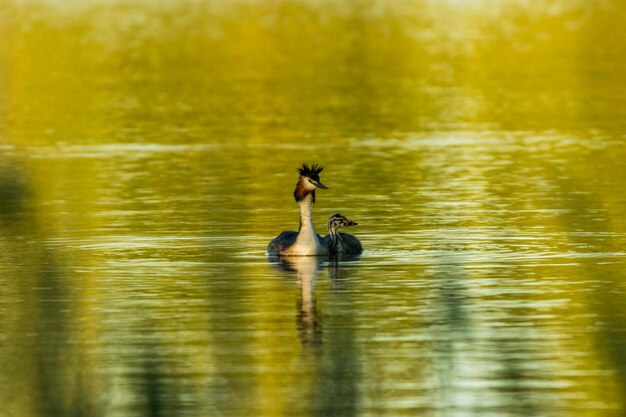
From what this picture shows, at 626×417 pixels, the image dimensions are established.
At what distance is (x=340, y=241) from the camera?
25297mm

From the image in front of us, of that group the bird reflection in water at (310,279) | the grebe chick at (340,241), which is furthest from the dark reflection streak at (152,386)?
the grebe chick at (340,241)

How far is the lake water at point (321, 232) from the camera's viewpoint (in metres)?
16.8

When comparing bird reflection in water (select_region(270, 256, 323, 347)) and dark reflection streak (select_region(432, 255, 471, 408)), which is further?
bird reflection in water (select_region(270, 256, 323, 347))

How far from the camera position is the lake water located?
16.8 m

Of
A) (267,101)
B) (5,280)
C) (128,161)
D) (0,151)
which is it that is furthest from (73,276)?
(267,101)

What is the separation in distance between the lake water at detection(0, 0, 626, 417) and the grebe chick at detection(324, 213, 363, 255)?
0.55 metres

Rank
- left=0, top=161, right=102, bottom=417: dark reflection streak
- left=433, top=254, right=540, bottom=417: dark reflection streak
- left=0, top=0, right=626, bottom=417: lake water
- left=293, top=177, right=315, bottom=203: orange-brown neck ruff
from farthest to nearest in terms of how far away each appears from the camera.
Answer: left=293, top=177, right=315, bottom=203: orange-brown neck ruff
left=0, top=0, right=626, bottom=417: lake water
left=0, top=161, right=102, bottom=417: dark reflection streak
left=433, top=254, right=540, bottom=417: dark reflection streak

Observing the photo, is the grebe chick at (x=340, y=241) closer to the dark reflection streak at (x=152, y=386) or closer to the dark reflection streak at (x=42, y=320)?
the dark reflection streak at (x=42, y=320)

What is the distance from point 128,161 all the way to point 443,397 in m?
23.7

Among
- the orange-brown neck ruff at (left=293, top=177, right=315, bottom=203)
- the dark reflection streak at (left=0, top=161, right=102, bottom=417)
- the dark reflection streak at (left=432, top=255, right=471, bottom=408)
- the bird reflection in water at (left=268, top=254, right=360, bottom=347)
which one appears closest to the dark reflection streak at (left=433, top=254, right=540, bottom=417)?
the dark reflection streak at (left=432, top=255, right=471, bottom=408)

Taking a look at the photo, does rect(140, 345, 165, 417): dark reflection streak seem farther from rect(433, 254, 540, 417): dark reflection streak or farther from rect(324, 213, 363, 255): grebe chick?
rect(324, 213, 363, 255): grebe chick

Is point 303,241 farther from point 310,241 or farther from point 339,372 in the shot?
point 339,372

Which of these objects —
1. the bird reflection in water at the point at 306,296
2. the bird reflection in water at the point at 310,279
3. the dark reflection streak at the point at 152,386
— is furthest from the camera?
the bird reflection in water at the point at 310,279

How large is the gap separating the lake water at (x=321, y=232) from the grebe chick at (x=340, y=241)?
1.79 ft
